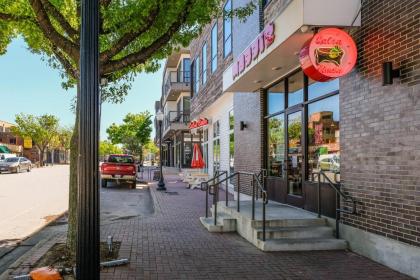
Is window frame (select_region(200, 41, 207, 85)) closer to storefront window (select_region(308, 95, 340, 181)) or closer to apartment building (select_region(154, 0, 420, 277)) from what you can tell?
apartment building (select_region(154, 0, 420, 277))

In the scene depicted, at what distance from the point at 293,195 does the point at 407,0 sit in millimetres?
5471

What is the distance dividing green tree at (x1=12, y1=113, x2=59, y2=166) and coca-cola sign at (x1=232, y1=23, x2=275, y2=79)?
60.7 metres

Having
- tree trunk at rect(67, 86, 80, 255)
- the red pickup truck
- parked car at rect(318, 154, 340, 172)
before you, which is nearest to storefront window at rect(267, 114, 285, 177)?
parked car at rect(318, 154, 340, 172)

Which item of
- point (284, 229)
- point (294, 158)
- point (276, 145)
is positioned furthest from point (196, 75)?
point (284, 229)

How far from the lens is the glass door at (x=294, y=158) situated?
10.2 meters

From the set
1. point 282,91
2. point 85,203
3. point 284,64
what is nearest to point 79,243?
point 85,203

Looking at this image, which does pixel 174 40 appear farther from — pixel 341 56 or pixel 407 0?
pixel 407 0

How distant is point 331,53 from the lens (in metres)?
6.96

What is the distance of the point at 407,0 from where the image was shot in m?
6.14

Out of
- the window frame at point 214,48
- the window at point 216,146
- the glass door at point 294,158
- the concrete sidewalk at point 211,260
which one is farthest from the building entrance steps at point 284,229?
the window at point 216,146

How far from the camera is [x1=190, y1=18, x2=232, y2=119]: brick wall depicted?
60.7ft

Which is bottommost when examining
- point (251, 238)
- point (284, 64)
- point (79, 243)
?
point (251, 238)

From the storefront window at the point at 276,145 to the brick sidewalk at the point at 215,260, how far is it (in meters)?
3.28

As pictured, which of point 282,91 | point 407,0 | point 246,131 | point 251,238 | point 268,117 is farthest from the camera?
point 246,131
